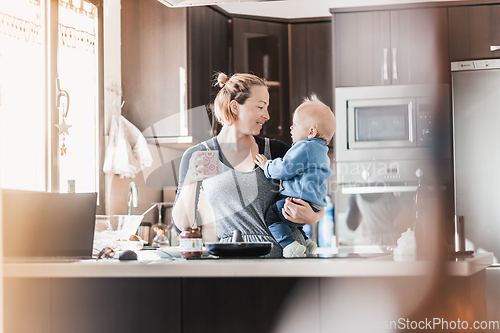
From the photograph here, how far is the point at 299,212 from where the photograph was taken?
1.64 m

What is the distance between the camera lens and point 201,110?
2.82m

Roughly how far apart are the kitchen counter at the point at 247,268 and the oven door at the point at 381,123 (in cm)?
174

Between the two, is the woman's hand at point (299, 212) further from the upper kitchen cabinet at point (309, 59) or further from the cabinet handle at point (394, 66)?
the upper kitchen cabinet at point (309, 59)

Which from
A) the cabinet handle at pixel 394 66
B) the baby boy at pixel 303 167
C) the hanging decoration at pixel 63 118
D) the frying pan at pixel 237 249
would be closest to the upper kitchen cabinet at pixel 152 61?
the hanging decoration at pixel 63 118

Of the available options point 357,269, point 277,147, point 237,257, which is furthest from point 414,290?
point 277,147

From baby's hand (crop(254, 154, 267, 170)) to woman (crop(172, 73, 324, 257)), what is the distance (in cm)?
2

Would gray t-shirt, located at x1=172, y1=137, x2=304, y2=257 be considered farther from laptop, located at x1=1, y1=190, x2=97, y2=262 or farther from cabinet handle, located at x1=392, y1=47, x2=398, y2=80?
cabinet handle, located at x1=392, y1=47, x2=398, y2=80

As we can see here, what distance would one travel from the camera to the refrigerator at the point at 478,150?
107 inches

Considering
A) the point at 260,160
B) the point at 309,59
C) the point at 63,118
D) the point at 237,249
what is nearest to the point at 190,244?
the point at 237,249

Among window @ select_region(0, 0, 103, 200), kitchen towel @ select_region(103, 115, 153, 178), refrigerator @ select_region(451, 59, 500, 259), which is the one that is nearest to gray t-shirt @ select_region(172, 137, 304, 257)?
window @ select_region(0, 0, 103, 200)

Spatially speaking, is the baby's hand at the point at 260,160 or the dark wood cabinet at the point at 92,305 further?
the baby's hand at the point at 260,160

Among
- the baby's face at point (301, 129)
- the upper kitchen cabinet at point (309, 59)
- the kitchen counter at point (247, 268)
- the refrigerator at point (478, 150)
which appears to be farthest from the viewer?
the upper kitchen cabinet at point (309, 59)

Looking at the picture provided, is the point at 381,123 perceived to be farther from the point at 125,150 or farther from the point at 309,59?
the point at 125,150

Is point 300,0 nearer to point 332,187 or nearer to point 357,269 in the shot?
point 332,187
